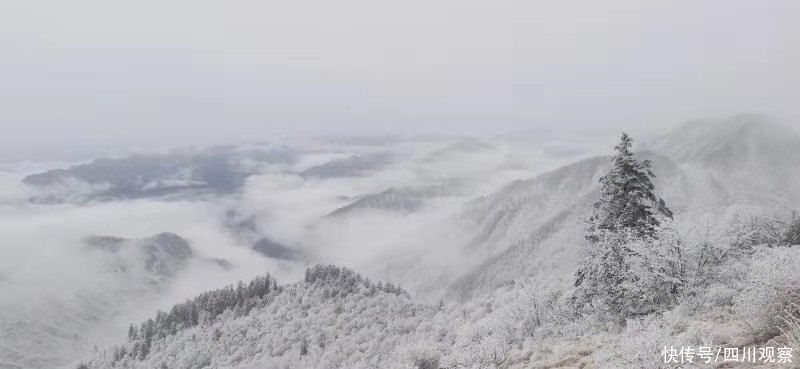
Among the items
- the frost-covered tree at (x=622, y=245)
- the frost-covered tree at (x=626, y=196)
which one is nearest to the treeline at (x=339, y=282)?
the frost-covered tree at (x=622, y=245)

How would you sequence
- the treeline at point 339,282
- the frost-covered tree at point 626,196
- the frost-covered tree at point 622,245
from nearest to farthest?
1. the frost-covered tree at point 622,245
2. the frost-covered tree at point 626,196
3. the treeline at point 339,282

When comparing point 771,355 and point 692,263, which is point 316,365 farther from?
point 771,355

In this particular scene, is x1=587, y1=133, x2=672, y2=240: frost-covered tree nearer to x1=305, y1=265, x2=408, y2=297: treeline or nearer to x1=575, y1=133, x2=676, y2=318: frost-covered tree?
x1=575, y1=133, x2=676, y2=318: frost-covered tree

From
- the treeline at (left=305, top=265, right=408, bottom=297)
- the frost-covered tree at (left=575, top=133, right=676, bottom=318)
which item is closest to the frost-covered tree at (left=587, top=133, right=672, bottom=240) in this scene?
the frost-covered tree at (left=575, top=133, right=676, bottom=318)

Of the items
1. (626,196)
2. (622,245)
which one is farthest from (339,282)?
(622,245)

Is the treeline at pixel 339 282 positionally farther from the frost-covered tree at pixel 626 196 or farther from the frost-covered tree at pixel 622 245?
the frost-covered tree at pixel 626 196

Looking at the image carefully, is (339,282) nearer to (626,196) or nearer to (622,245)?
(626,196)
